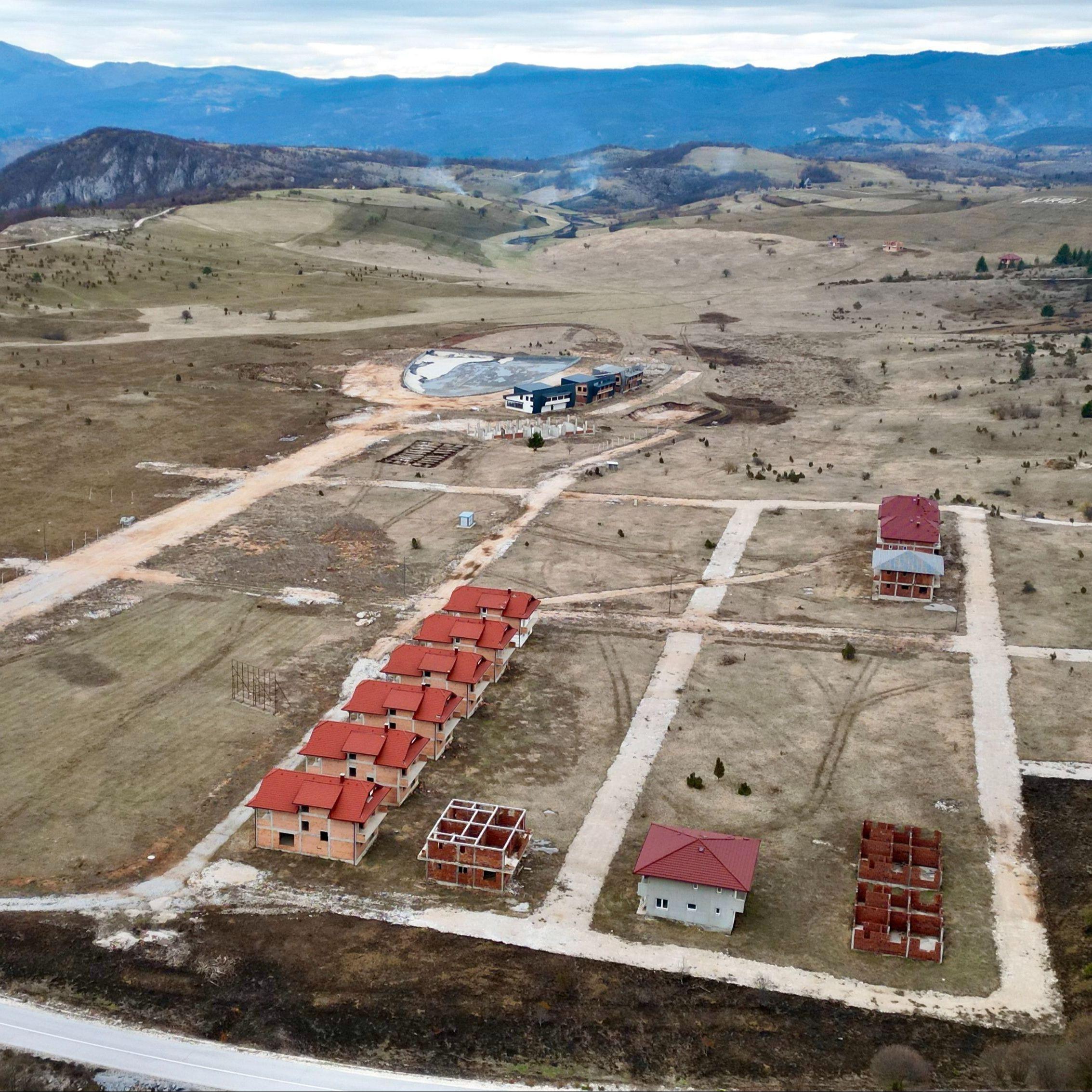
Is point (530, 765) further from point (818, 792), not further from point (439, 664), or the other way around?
point (818, 792)

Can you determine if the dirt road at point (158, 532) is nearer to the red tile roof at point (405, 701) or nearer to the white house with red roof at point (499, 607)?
the white house with red roof at point (499, 607)

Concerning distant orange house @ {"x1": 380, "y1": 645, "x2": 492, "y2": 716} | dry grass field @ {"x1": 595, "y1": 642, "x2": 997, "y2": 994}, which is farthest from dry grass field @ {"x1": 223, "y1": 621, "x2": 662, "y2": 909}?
dry grass field @ {"x1": 595, "y1": 642, "x2": 997, "y2": 994}

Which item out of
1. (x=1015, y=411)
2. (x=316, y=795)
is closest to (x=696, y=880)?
(x=316, y=795)

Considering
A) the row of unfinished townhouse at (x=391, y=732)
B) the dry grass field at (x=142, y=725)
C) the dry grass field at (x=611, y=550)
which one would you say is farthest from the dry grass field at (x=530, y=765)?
the dry grass field at (x=611, y=550)

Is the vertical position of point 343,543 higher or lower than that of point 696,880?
higher

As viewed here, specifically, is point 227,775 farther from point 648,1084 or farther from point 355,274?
point 355,274

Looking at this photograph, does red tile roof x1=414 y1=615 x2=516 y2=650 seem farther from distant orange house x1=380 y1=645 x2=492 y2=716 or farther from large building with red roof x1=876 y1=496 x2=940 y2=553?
large building with red roof x1=876 y1=496 x2=940 y2=553
